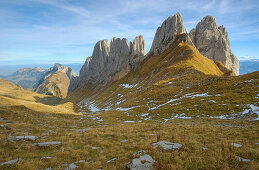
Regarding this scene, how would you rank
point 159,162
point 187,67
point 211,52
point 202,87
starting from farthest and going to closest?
1. point 211,52
2. point 187,67
3. point 202,87
4. point 159,162

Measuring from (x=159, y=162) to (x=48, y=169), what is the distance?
258 inches

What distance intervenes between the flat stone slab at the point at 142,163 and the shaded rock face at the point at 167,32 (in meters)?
94.7

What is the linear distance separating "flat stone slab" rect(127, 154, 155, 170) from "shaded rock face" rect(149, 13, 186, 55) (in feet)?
311

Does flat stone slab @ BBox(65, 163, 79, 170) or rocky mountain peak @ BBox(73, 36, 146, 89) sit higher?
rocky mountain peak @ BBox(73, 36, 146, 89)

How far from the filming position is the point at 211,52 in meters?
95.1

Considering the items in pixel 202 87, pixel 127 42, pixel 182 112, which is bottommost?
pixel 182 112

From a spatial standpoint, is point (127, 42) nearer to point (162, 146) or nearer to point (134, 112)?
point (134, 112)

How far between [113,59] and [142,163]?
13418 cm

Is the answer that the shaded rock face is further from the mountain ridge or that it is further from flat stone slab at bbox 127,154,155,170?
flat stone slab at bbox 127,154,155,170

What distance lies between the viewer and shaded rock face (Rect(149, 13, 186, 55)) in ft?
308

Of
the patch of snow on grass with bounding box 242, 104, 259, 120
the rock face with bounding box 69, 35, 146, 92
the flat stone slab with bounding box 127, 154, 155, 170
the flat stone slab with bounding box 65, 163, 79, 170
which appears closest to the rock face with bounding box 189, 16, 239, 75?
the rock face with bounding box 69, 35, 146, 92

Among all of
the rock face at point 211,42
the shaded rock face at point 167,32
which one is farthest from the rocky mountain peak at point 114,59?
the rock face at point 211,42

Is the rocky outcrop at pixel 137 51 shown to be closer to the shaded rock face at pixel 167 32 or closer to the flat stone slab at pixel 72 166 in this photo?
the shaded rock face at pixel 167 32

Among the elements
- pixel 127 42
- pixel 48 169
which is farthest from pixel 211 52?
pixel 48 169
